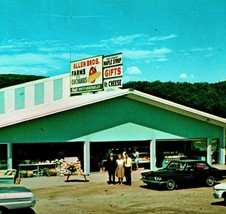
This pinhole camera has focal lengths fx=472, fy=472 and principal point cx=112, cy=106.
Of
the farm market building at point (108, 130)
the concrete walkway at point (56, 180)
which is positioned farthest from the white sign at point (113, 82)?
the concrete walkway at point (56, 180)

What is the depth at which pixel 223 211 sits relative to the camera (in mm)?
14227

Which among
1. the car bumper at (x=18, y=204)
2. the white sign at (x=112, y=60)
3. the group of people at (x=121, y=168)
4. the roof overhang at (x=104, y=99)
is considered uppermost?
the white sign at (x=112, y=60)

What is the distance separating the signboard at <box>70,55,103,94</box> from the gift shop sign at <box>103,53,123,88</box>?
0.47 metres

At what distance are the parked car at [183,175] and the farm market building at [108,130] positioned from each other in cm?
710

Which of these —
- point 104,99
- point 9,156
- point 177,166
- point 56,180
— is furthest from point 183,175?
point 9,156

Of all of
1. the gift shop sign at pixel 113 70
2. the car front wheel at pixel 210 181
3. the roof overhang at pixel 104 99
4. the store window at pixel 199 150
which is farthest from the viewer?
the gift shop sign at pixel 113 70

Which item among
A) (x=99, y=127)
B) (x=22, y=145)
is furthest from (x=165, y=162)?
(x=22, y=145)

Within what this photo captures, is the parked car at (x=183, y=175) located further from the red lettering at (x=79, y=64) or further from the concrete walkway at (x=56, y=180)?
the red lettering at (x=79, y=64)

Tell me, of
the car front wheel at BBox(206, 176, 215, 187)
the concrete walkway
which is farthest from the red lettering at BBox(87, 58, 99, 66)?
the car front wheel at BBox(206, 176, 215, 187)

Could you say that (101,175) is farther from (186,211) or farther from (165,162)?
(186,211)

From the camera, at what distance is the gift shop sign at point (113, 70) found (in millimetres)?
33219

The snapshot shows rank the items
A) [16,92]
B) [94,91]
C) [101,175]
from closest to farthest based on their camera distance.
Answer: [101,175] → [94,91] → [16,92]

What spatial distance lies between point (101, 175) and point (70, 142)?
260cm

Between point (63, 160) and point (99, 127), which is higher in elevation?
point (99, 127)
